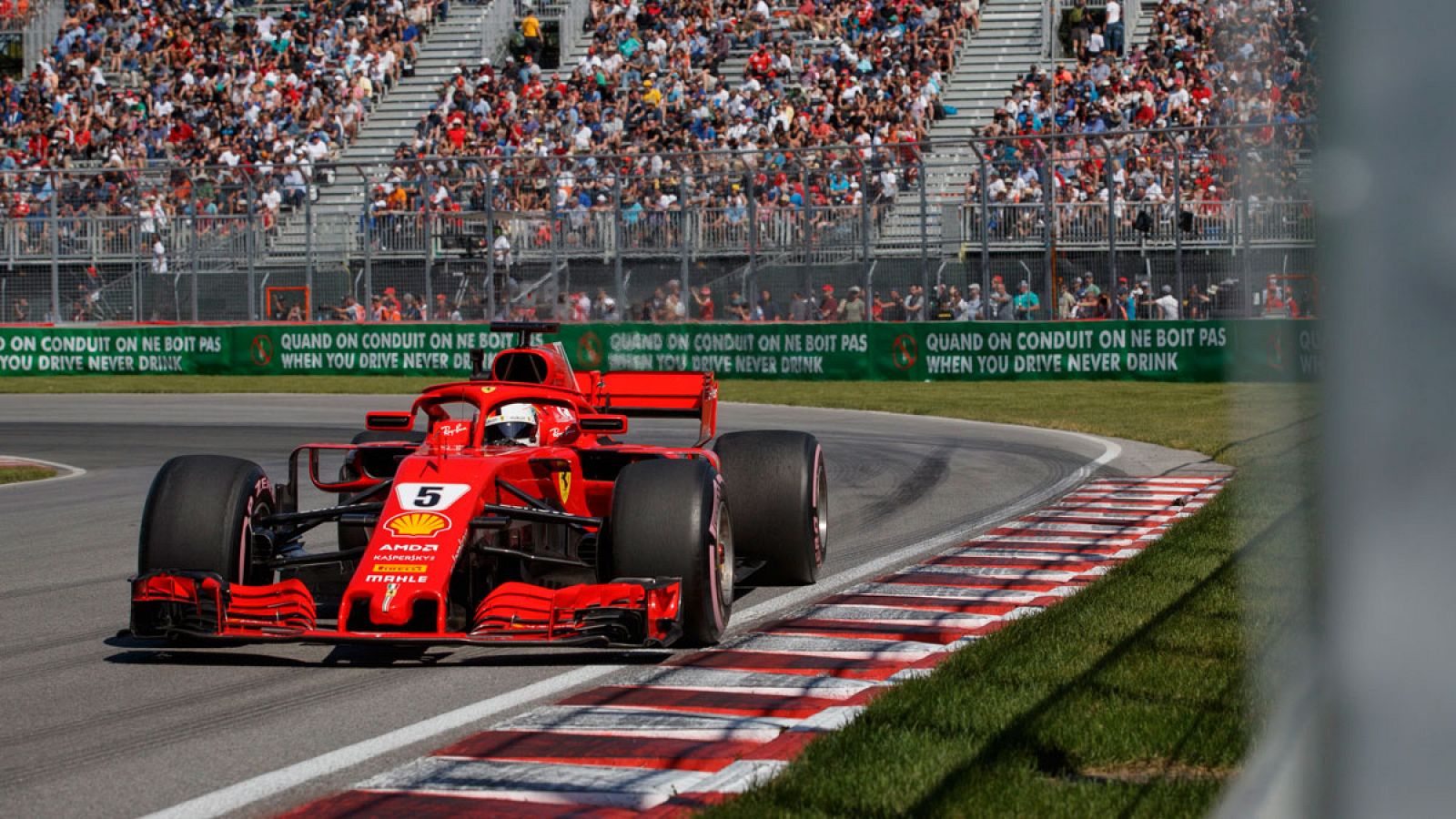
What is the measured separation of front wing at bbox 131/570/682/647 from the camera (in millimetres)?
6395

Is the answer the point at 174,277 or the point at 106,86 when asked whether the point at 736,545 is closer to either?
the point at 174,277

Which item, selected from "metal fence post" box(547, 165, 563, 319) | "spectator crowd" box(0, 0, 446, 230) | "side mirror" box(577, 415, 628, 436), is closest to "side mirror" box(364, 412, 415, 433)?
"side mirror" box(577, 415, 628, 436)

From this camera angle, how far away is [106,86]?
4153cm

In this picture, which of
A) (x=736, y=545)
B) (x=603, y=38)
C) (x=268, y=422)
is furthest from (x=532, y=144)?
(x=736, y=545)

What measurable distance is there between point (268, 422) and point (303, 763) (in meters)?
17.6

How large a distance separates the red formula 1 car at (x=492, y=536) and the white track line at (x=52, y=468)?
7.56 metres

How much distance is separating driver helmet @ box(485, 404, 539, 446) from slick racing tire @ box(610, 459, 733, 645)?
1266mm

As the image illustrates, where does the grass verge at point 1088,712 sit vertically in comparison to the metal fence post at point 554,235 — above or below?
below

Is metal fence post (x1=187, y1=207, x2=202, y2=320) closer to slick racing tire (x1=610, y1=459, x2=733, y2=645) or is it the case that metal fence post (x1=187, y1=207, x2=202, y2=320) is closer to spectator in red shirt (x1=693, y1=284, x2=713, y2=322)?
spectator in red shirt (x1=693, y1=284, x2=713, y2=322)

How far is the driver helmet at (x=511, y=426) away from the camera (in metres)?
8.19

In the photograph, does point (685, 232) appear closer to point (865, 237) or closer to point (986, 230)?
point (865, 237)

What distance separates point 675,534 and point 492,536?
839mm

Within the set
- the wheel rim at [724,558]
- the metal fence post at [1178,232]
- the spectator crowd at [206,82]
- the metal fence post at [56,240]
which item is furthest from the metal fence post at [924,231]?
the wheel rim at [724,558]

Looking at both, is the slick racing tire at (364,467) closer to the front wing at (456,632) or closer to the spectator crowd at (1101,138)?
the front wing at (456,632)
